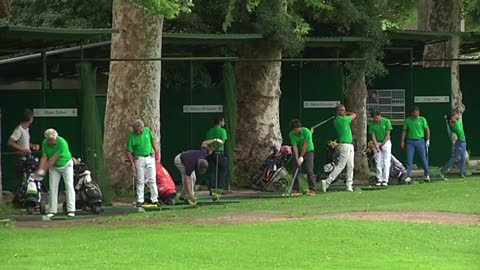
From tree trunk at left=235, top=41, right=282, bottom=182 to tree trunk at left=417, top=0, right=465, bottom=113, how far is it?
22.4 feet

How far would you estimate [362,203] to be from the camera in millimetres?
19984

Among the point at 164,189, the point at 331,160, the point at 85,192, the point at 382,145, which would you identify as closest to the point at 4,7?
the point at 85,192

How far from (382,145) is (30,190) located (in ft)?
30.3

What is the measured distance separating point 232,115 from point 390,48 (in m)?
6.19

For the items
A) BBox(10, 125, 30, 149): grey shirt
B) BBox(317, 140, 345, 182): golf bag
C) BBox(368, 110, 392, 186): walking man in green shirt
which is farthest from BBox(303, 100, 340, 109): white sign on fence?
BBox(10, 125, 30, 149): grey shirt

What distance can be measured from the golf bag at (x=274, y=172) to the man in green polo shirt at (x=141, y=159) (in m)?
4.40

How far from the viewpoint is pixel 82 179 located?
62.1ft

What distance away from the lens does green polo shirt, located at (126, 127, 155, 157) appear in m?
20.2

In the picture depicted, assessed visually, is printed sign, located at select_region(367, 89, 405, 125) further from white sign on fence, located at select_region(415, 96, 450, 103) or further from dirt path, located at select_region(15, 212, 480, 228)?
dirt path, located at select_region(15, 212, 480, 228)

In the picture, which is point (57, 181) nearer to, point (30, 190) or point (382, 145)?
point (30, 190)

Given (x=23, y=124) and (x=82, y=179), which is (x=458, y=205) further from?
(x=23, y=124)

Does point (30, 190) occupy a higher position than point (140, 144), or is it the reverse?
point (140, 144)

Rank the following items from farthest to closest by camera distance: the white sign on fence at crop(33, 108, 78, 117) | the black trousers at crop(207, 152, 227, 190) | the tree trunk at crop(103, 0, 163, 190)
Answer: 1. the black trousers at crop(207, 152, 227, 190)
2. the white sign on fence at crop(33, 108, 78, 117)
3. the tree trunk at crop(103, 0, 163, 190)

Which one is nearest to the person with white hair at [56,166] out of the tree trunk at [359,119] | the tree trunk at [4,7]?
the tree trunk at [4,7]
